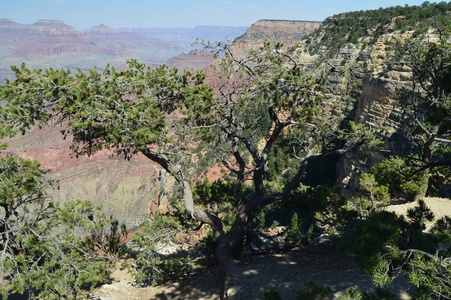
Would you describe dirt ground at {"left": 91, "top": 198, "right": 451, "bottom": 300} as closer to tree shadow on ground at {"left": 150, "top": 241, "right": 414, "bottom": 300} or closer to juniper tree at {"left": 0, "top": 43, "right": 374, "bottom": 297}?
tree shadow on ground at {"left": 150, "top": 241, "right": 414, "bottom": 300}

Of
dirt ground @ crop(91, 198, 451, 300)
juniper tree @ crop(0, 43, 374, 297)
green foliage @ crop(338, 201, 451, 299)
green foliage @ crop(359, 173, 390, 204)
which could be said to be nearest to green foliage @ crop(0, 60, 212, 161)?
juniper tree @ crop(0, 43, 374, 297)

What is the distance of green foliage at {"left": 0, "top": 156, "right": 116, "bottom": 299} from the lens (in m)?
6.79

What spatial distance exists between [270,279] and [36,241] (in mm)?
5896

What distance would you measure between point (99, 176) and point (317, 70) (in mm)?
93760

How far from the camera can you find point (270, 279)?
318 inches

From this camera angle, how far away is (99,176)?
3632 inches

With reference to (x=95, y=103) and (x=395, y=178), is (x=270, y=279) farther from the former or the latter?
(x=95, y=103)

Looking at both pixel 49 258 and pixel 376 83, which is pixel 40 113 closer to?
pixel 49 258

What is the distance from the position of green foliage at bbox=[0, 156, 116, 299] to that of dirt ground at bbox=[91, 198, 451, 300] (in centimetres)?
160

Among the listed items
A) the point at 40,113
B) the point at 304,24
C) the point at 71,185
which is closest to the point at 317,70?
the point at 40,113

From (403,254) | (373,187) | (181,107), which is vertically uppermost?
(181,107)

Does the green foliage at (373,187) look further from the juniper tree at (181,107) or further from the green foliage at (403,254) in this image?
the green foliage at (403,254)

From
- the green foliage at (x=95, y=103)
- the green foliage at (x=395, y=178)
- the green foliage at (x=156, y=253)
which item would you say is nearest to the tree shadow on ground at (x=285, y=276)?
the green foliage at (x=156, y=253)

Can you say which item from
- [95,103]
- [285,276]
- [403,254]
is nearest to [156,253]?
[285,276]
